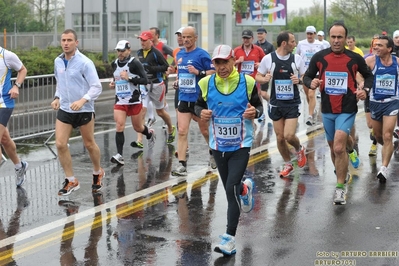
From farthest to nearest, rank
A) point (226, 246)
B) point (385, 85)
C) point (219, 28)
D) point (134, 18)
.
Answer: point (219, 28) < point (134, 18) < point (385, 85) < point (226, 246)

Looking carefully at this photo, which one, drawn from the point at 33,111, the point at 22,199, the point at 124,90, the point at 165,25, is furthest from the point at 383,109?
the point at 165,25

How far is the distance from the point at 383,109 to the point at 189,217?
3.59 m

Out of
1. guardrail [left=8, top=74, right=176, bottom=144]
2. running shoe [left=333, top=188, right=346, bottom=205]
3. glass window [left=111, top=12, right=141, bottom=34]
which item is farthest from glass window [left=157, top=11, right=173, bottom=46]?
running shoe [left=333, top=188, right=346, bottom=205]

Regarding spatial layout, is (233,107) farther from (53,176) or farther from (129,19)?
(129,19)

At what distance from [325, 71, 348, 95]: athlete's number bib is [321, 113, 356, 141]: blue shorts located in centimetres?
28

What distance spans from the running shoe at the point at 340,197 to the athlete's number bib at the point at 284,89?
2027 mm

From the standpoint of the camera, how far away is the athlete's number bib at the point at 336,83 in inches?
364

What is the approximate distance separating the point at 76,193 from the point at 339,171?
327 cm

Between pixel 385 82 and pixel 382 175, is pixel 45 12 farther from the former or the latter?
pixel 382 175

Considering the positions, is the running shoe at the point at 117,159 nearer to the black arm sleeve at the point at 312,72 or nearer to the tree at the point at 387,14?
the black arm sleeve at the point at 312,72

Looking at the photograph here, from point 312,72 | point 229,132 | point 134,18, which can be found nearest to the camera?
point 229,132

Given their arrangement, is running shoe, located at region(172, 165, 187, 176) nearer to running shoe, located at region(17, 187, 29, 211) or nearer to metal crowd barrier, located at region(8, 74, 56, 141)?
running shoe, located at region(17, 187, 29, 211)

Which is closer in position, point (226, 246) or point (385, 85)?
point (226, 246)

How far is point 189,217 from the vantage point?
28.1 feet
